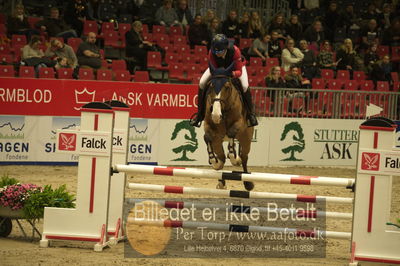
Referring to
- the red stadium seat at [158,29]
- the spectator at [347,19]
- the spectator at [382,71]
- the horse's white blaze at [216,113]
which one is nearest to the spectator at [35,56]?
the red stadium seat at [158,29]

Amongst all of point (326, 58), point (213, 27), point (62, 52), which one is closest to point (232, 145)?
point (62, 52)

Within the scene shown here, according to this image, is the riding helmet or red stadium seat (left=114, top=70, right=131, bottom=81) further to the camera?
red stadium seat (left=114, top=70, right=131, bottom=81)

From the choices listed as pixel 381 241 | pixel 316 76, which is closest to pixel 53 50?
→ pixel 316 76

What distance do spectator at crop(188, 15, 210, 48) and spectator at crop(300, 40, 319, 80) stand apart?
2.44 m

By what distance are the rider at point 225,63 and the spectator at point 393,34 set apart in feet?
43.0

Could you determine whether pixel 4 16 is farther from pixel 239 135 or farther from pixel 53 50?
pixel 239 135

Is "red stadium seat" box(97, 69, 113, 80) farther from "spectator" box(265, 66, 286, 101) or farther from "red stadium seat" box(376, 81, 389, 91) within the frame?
"red stadium seat" box(376, 81, 389, 91)

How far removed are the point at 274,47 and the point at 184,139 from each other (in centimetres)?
495

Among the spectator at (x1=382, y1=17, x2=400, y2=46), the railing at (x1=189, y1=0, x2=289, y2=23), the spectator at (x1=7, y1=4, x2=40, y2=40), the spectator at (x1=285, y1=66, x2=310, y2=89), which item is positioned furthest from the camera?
the spectator at (x1=382, y1=17, x2=400, y2=46)

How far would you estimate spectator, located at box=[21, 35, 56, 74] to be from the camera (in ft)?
49.5

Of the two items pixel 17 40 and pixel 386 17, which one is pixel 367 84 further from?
pixel 17 40

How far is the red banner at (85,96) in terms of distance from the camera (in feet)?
45.2

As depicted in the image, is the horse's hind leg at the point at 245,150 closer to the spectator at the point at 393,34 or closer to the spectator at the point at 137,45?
the spectator at the point at 137,45

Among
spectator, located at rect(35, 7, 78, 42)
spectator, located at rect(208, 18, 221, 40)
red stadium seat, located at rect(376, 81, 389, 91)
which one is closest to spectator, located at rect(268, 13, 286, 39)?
spectator, located at rect(208, 18, 221, 40)
